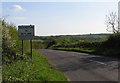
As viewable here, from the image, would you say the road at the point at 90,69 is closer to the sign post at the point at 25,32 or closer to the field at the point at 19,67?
the field at the point at 19,67

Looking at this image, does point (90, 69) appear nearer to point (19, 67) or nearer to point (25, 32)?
point (25, 32)

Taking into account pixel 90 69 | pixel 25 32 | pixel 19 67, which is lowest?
pixel 90 69

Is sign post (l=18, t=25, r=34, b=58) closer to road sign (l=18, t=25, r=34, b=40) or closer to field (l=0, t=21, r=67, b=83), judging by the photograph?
road sign (l=18, t=25, r=34, b=40)

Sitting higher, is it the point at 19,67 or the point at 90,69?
the point at 19,67

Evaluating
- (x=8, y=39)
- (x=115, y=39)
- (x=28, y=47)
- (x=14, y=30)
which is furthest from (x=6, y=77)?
(x=115, y=39)

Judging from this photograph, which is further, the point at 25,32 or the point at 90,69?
the point at 25,32

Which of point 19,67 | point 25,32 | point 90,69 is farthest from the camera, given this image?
point 25,32

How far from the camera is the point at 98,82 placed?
562 inches

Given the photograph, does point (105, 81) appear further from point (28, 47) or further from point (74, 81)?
point (28, 47)

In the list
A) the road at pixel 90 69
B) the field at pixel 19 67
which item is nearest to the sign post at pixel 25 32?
the field at pixel 19 67

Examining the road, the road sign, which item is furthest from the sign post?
the road

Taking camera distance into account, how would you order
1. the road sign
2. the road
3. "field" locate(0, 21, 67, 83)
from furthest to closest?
the road sign < the road < "field" locate(0, 21, 67, 83)

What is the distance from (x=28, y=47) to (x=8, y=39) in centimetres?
1096

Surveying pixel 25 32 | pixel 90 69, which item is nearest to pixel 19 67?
pixel 90 69
